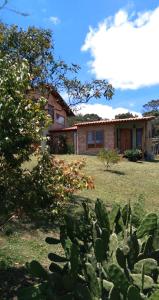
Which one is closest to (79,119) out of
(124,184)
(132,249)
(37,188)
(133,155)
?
(133,155)

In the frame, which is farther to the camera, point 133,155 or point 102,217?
point 133,155

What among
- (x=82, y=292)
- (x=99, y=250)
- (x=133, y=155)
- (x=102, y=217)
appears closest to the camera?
(x=82, y=292)

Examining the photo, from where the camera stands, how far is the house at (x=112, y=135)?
36312mm

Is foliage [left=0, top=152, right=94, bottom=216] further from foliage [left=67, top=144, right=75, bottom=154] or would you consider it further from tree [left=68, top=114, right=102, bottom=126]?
tree [left=68, top=114, right=102, bottom=126]

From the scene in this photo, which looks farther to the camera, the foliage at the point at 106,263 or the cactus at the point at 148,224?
the cactus at the point at 148,224

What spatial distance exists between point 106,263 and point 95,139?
1242 inches

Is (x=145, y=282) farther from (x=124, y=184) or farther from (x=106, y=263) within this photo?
(x=124, y=184)

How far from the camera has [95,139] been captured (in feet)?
122

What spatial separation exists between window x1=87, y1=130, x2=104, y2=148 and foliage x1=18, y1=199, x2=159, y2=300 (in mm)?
30384

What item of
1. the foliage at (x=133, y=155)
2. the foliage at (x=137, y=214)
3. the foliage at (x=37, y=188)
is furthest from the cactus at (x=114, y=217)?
the foliage at (x=133, y=155)

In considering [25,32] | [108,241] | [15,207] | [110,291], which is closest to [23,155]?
[15,207]

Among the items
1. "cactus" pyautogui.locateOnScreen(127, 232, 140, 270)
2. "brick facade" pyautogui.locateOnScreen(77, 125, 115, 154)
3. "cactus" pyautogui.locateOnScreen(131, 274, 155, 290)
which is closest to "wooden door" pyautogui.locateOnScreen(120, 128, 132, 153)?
"brick facade" pyautogui.locateOnScreen(77, 125, 115, 154)

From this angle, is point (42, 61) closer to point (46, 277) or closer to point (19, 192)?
point (19, 192)

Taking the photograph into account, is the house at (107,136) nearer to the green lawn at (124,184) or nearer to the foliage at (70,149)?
the foliage at (70,149)
